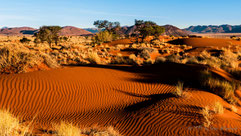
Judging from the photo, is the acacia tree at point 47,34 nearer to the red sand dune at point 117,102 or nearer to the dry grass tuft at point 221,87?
the red sand dune at point 117,102

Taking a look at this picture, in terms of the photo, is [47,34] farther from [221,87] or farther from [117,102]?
[221,87]

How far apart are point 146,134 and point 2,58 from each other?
10412mm

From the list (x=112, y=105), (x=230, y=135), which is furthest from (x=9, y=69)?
(x=230, y=135)

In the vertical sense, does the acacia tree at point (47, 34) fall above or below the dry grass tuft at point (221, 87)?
above

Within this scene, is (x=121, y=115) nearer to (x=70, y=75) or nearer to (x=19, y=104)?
(x=19, y=104)

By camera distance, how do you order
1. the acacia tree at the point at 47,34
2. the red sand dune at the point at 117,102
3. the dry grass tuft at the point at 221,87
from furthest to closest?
the acacia tree at the point at 47,34 < the dry grass tuft at the point at 221,87 < the red sand dune at the point at 117,102

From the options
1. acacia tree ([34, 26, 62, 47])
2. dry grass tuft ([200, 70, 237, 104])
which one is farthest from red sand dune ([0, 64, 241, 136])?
acacia tree ([34, 26, 62, 47])

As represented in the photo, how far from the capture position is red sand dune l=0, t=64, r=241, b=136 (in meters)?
4.76

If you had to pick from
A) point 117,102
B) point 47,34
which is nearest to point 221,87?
point 117,102

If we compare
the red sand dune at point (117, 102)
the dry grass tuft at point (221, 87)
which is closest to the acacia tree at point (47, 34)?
the red sand dune at point (117, 102)

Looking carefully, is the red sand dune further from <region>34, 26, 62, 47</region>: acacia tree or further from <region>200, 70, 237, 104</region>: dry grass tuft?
<region>34, 26, 62, 47</region>: acacia tree

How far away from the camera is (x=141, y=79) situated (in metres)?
9.37

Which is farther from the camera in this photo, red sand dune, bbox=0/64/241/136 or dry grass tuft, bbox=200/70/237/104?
dry grass tuft, bbox=200/70/237/104

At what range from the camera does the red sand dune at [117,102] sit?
4.76 meters
